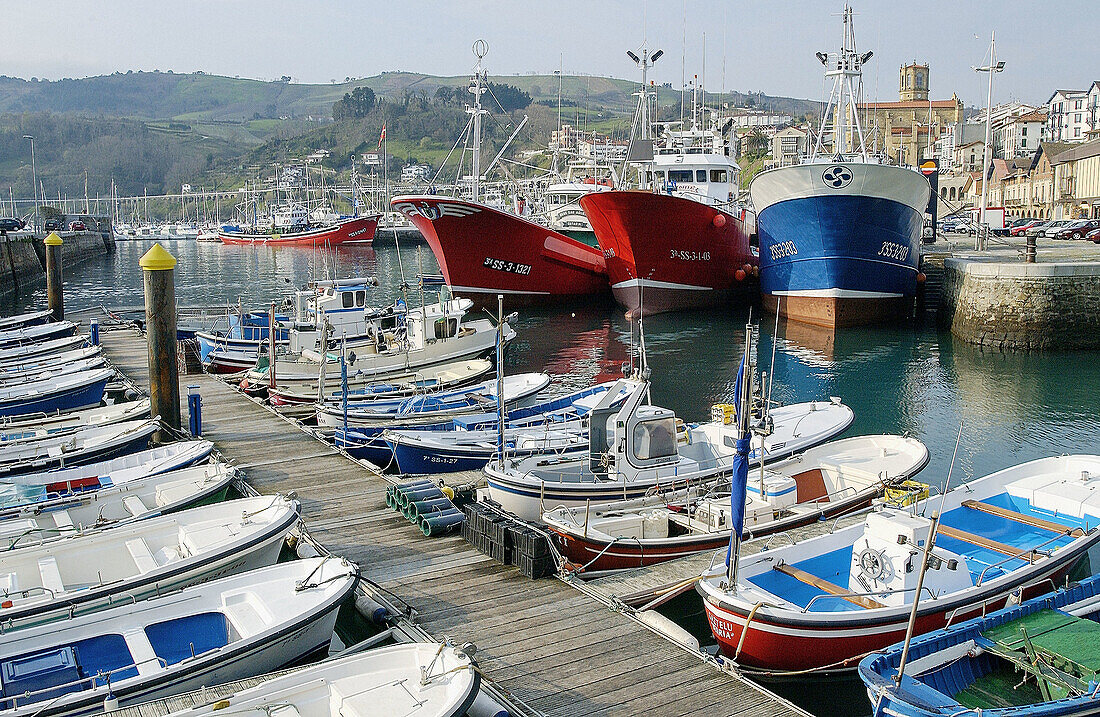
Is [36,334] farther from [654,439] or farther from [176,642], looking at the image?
[176,642]

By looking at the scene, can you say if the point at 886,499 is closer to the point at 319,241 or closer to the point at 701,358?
the point at 701,358

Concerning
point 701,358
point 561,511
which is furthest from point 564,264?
point 561,511

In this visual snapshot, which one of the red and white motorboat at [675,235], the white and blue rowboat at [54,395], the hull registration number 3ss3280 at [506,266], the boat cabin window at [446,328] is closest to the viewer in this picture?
the white and blue rowboat at [54,395]

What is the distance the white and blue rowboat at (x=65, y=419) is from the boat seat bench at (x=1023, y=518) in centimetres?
1379

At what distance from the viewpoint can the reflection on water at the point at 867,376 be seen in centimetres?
1998

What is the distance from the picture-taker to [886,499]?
437 inches

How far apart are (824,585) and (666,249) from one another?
29.3 meters

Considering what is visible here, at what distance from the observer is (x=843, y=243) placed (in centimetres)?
3284

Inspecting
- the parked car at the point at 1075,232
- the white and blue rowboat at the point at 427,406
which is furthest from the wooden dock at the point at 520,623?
the parked car at the point at 1075,232

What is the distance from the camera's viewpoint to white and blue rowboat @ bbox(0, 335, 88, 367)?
2245 centimetres

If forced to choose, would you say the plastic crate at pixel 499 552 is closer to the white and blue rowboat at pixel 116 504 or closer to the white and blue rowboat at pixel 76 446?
the white and blue rowboat at pixel 116 504

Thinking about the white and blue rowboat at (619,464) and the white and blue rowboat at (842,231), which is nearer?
the white and blue rowboat at (619,464)

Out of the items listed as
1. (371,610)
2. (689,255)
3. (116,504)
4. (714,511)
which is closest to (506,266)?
(689,255)

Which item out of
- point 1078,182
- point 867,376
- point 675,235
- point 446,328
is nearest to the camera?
point 446,328
